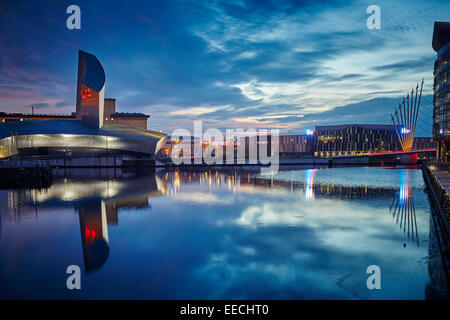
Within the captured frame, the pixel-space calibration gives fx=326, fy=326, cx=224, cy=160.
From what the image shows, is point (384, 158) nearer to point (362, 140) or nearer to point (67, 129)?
point (362, 140)

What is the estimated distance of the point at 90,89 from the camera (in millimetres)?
49812

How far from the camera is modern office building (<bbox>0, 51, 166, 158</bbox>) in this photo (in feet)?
159

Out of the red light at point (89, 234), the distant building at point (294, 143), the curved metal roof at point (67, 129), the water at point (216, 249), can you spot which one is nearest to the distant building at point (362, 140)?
the distant building at point (294, 143)

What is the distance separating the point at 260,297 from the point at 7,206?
15944mm

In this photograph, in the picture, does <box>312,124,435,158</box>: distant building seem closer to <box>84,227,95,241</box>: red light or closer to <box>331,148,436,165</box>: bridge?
<box>331,148,436,165</box>: bridge

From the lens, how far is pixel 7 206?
54.7 ft

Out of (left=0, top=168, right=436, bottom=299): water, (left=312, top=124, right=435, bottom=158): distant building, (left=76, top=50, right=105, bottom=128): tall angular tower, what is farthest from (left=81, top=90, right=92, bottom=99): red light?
(left=312, top=124, right=435, bottom=158): distant building

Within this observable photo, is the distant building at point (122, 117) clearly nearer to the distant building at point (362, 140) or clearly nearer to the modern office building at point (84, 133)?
the modern office building at point (84, 133)

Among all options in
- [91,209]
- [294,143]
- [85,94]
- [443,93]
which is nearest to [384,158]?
[443,93]

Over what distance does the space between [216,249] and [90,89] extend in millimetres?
47558

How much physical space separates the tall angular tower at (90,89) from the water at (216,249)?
1455 inches

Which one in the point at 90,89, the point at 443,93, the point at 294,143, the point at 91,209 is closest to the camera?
the point at 91,209
